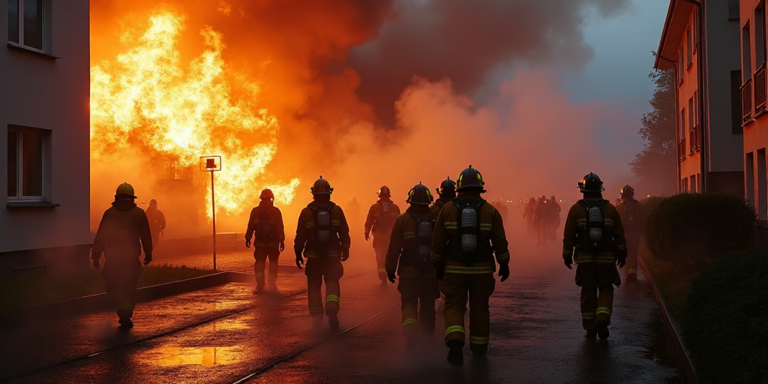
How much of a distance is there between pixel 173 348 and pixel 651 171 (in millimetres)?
68622

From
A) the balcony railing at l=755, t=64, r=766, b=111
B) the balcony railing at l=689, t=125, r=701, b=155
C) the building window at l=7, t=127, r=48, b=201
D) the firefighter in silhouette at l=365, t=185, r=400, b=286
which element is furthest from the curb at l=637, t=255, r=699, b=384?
the balcony railing at l=689, t=125, r=701, b=155

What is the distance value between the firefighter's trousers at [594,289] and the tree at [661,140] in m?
56.1

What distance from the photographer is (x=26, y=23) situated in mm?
14578

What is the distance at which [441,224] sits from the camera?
709 cm

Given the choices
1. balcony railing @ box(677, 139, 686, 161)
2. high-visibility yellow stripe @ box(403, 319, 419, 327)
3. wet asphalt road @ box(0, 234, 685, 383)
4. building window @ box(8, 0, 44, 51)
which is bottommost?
wet asphalt road @ box(0, 234, 685, 383)

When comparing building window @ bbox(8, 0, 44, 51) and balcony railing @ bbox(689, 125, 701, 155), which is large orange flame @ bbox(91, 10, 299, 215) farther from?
balcony railing @ bbox(689, 125, 701, 155)

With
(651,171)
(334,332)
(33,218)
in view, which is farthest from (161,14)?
(651,171)

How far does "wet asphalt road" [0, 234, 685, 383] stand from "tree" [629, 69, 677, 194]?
5485 cm

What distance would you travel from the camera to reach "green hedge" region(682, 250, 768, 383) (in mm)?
4148

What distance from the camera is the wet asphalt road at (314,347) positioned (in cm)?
659

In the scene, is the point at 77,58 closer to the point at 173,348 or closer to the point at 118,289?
the point at 118,289

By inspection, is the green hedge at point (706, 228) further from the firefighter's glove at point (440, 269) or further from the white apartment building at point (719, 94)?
the white apartment building at point (719, 94)

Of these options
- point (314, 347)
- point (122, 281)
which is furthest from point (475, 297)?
point (122, 281)

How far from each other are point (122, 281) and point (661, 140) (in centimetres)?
6256
